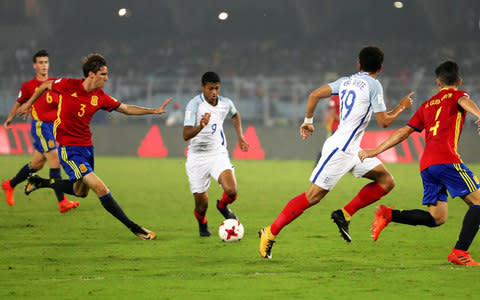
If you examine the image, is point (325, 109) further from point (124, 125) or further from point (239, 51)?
point (239, 51)

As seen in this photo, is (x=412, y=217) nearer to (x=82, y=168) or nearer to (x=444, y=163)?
(x=444, y=163)

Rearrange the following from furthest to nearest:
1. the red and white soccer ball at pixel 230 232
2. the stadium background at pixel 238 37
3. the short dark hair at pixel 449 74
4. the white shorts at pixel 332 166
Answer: the stadium background at pixel 238 37 → the red and white soccer ball at pixel 230 232 → the white shorts at pixel 332 166 → the short dark hair at pixel 449 74

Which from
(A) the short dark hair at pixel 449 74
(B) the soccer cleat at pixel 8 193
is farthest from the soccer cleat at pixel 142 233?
(B) the soccer cleat at pixel 8 193

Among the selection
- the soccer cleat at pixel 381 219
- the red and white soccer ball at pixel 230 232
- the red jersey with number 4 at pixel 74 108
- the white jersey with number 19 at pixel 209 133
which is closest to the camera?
the soccer cleat at pixel 381 219

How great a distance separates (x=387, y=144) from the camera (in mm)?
6770

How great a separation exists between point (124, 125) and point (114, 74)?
10750mm

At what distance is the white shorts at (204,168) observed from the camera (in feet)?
28.9

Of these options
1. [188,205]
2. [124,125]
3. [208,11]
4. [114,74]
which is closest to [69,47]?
[114,74]

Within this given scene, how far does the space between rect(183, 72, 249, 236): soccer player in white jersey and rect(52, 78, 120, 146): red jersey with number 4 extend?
3.53 ft

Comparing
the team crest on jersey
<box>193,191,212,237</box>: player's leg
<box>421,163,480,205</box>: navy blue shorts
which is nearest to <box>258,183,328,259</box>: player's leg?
<box>421,163,480,205</box>: navy blue shorts

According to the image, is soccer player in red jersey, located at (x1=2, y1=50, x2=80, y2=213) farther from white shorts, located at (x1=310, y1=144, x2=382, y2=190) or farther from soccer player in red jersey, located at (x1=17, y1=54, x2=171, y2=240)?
white shorts, located at (x1=310, y1=144, x2=382, y2=190)

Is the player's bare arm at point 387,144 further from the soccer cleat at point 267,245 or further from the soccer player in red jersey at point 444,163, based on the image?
the soccer cleat at point 267,245

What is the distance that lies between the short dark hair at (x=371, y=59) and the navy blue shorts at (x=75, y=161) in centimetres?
349

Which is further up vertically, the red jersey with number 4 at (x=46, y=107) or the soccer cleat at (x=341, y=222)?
the red jersey with number 4 at (x=46, y=107)
